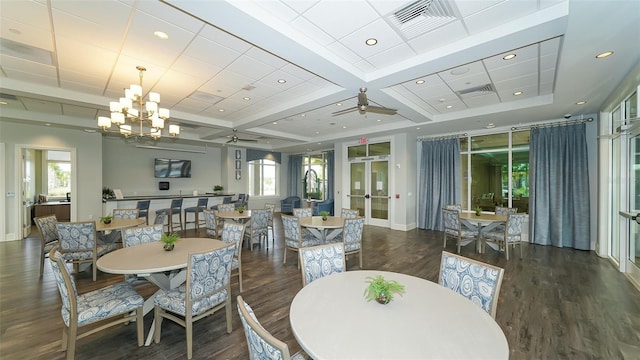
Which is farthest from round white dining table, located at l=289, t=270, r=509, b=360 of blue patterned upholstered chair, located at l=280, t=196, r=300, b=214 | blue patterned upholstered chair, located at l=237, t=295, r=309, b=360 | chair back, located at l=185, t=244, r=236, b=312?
blue patterned upholstered chair, located at l=280, t=196, r=300, b=214

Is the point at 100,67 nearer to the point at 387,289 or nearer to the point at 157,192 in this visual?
the point at 387,289

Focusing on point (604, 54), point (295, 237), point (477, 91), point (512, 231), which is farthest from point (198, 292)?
point (512, 231)

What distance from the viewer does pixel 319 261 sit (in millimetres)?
2285

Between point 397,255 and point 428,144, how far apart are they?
4.11 metres

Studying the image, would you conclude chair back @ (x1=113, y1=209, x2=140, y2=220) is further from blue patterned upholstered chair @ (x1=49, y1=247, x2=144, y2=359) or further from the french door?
the french door

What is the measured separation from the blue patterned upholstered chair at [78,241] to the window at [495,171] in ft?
27.2

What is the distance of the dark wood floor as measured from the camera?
7.45ft

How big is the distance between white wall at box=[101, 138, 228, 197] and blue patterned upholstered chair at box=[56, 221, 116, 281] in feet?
17.6

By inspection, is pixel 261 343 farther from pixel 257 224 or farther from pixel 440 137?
pixel 440 137

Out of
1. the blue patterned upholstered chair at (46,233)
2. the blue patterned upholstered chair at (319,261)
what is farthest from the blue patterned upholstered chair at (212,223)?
the blue patterned upholstered chair at (319,261)

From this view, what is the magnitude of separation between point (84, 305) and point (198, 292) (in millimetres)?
924

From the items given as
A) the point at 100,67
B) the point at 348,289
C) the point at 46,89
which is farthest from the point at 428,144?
Answer: the point at 46,89

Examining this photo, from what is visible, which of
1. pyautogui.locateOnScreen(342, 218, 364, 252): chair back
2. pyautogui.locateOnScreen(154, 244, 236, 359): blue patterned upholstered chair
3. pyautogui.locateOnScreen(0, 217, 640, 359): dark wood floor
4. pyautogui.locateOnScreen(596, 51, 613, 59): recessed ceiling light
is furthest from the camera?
pyautogui.locateOnScreen(342, 218, 364, 252): chair back

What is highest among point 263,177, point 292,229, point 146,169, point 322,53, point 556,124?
point 322,53
